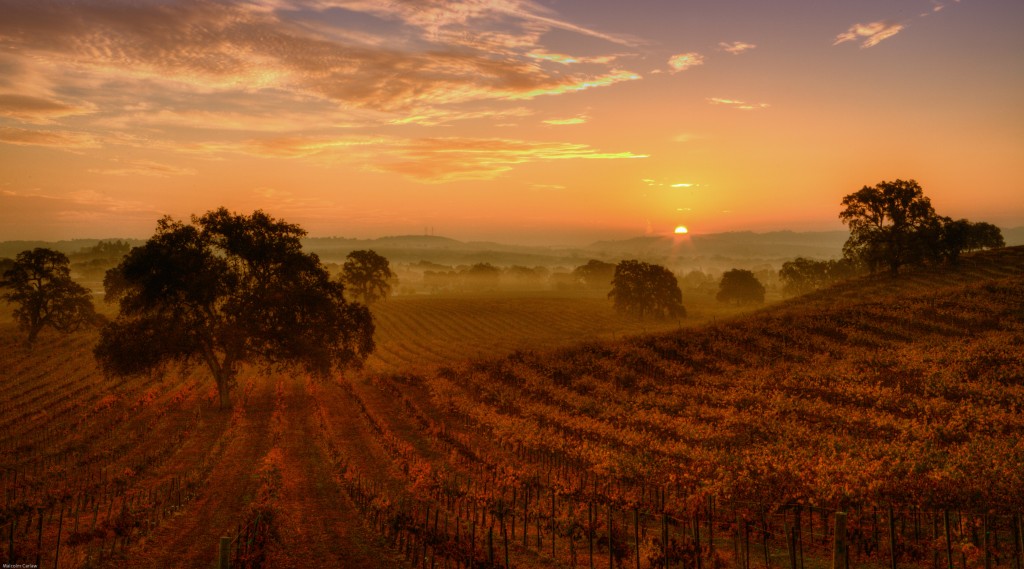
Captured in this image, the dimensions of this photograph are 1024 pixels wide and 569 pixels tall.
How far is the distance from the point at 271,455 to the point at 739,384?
1236 inches

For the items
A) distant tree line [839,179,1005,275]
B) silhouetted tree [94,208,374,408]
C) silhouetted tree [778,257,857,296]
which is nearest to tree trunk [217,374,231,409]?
silhouetted tree [94,208,374,408]

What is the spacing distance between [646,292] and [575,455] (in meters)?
87.5

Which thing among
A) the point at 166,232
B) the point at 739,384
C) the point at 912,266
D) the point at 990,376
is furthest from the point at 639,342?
the point at 912,266

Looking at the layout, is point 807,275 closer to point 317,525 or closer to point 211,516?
point 317,525

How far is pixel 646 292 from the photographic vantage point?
11306 centimetres

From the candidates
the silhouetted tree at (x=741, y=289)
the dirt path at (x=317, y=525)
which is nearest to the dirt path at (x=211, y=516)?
the dirt path at (x=317, y=525)

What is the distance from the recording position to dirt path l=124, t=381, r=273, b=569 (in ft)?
55.6

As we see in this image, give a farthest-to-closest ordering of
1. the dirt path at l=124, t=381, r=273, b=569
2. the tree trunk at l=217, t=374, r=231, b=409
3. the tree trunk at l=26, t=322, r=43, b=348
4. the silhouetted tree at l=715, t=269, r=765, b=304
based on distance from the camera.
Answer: the silhouetted tree at l=715, t=269, r=765, b=304, the tree trunk at l=26, t=322, r=43, b=348, the tree trunk at l=217, t=374, r=231, b=409, the dirt path at l=124, t=381, r=273, b=569

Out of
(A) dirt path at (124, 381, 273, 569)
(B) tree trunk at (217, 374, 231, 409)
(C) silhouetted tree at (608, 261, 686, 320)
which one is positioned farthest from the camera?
(C) silhouetted tree at (608, 261, 686, 320)

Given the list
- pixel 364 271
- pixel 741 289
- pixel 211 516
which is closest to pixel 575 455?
pixel 211 516

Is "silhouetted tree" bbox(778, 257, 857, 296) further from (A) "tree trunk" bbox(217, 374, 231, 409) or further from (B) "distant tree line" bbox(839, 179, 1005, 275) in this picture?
(A) "tree trunk" bbox(217, 374, 231, 409)

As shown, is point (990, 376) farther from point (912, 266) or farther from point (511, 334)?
point (511, 334)

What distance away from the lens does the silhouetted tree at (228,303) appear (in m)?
38.2

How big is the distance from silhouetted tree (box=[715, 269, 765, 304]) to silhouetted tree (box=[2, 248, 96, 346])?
128 metres
